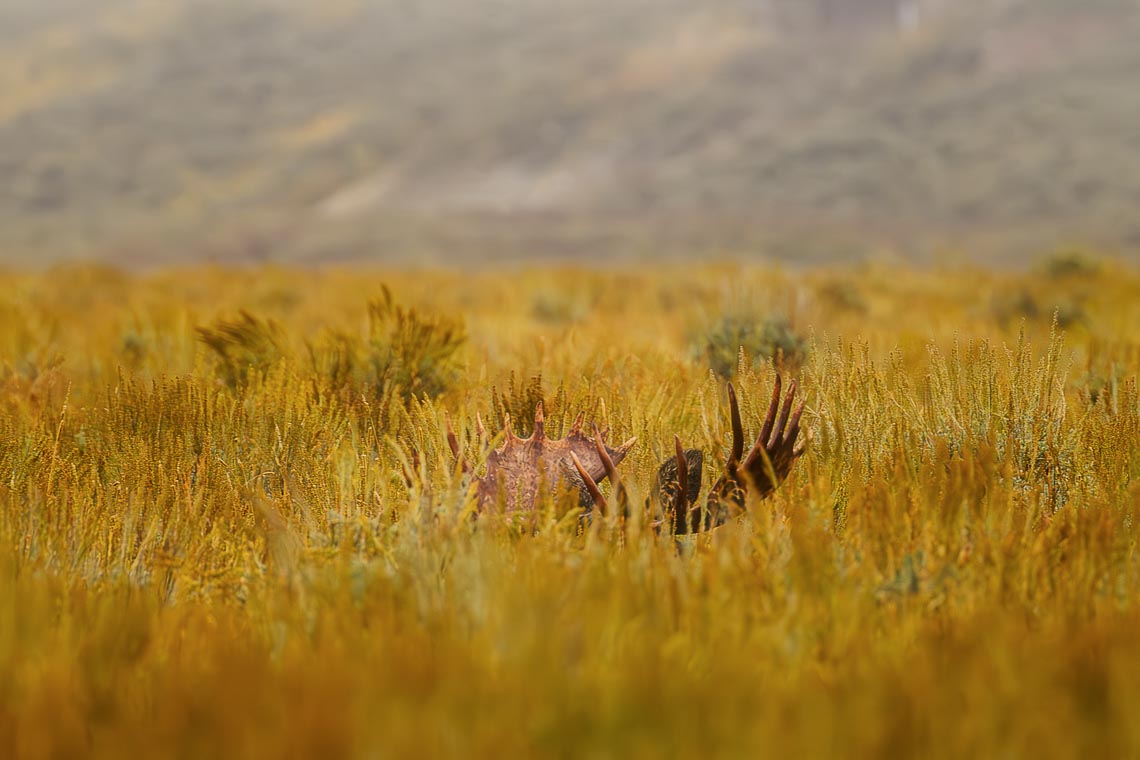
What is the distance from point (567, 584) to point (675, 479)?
973 mm

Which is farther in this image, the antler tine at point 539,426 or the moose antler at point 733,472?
the antler tine at point 539,426

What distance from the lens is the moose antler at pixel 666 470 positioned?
266 cm

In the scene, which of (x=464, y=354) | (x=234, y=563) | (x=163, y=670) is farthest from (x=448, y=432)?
(x=464, y=354)

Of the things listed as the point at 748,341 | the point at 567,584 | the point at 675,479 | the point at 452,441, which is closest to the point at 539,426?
the point at 452,441

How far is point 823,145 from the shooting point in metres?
147

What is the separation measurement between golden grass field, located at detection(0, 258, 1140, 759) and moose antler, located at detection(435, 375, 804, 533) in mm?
96

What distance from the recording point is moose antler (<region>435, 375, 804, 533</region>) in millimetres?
2664

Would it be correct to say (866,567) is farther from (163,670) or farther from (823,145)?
(823,145)

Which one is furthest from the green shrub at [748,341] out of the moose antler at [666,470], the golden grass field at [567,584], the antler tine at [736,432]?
the antler tine at [736,432]

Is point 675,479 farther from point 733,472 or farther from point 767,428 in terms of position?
point 767,428

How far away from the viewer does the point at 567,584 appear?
1.98 metres

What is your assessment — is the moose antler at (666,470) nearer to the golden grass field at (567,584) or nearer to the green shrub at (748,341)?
the golden grass field at (567,584)

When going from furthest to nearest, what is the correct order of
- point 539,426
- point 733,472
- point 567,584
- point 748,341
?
point 748,341, point 539,426, point 733,472, point 567,584

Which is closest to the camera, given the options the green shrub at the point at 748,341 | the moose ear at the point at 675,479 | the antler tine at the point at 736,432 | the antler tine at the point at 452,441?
the antler tine at the point at 736,432
